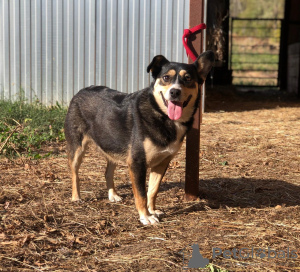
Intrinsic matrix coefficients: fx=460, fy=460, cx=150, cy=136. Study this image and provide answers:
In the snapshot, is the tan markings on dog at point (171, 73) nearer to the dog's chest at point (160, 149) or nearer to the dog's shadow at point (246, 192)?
the dog's chest at point (160, 149)

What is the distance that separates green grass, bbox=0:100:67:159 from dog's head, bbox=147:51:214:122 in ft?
7.85

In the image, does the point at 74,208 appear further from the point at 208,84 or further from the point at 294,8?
the point at 294,8

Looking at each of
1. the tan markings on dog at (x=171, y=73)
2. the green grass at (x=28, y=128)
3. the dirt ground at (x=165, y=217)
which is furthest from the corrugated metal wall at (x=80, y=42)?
the tan markings on dog at (x=171, y=73)

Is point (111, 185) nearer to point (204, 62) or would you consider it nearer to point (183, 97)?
point (183, 97)

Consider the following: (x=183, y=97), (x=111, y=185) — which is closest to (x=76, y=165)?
(x=111, y=185)

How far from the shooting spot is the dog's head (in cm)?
382

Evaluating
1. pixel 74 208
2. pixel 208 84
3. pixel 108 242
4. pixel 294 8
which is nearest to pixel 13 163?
pixel 74 208

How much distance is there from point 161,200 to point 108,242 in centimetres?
135

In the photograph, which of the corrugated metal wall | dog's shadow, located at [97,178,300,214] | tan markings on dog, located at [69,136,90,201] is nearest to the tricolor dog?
tan markings on dog, located at [69,136,90,201]

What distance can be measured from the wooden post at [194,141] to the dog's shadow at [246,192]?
175mm

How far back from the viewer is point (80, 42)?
9.20 metres

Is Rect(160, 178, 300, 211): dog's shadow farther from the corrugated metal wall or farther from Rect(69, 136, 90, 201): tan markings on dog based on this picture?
the corrugated metal wall

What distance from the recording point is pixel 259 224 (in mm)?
3832

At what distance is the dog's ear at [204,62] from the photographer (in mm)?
4066
